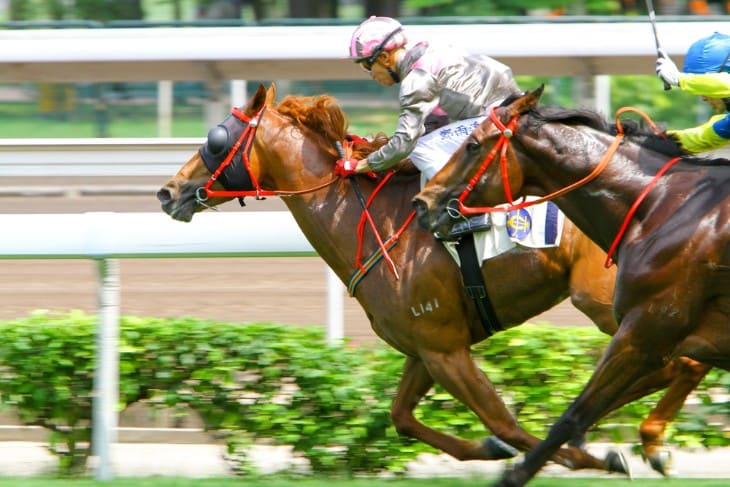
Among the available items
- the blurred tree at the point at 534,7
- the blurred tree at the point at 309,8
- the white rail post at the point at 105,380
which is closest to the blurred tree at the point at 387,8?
the blurred tree at the point at 309,8

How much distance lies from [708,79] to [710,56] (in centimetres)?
15

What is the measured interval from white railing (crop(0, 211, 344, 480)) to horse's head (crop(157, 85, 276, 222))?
0.09m

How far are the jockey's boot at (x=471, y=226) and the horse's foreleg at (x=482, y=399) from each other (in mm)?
483

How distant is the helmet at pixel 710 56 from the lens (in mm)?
4270

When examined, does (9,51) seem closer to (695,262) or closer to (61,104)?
(61,104)

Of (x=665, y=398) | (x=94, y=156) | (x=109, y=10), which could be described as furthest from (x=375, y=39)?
(x=109, y=10)

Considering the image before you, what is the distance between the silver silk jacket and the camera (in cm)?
470

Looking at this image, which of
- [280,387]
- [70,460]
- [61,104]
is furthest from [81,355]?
[61,104]

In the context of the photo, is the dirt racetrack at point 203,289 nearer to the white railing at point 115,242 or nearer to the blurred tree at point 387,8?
the white railing at point 115,242

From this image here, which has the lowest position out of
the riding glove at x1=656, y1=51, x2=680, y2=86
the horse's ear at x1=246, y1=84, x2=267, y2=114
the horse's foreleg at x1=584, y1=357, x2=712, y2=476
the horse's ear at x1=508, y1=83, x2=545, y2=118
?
the horse's foreleg at x1=584, y1=357, x2=712, y2=476

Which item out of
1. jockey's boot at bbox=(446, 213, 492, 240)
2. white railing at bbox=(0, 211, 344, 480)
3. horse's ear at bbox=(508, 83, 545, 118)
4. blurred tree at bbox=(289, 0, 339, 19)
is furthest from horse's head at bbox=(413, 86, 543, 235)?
blurred tree at bbox=(289, 0, 339, 19)

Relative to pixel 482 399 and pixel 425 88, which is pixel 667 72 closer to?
pixel 425 88

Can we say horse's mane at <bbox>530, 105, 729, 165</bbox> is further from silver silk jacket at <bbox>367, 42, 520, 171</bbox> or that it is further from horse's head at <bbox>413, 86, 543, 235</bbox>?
silver silk jacket at <bbox>367, 42, 520, 171</bbox>

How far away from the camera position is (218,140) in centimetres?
501
